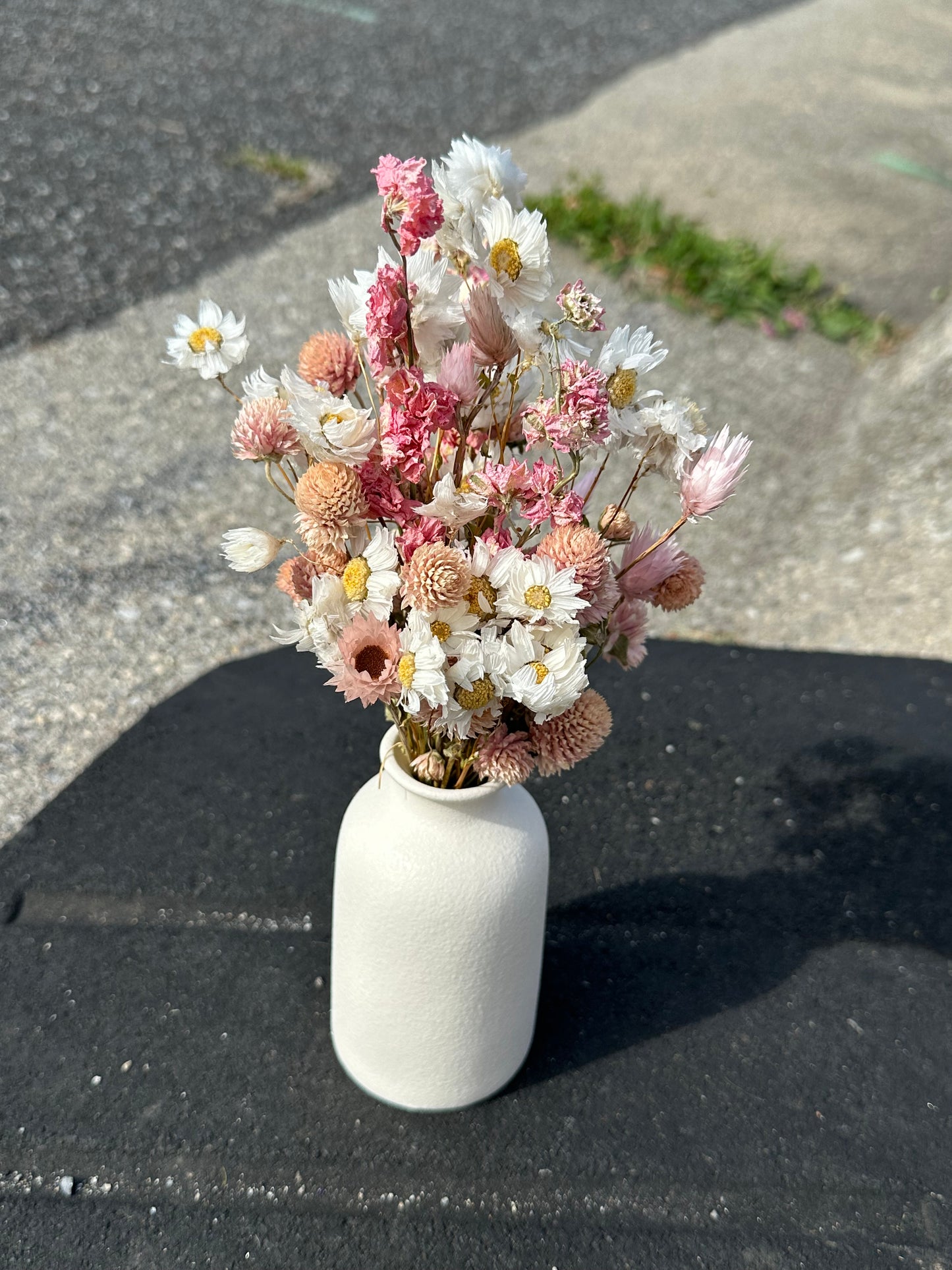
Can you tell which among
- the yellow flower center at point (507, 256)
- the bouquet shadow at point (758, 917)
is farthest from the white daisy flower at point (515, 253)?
the bouquet shadow at point (758, 917)

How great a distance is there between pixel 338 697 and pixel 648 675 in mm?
717

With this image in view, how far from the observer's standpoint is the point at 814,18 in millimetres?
6738

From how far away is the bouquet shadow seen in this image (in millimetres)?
1875

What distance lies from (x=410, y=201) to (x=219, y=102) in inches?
185

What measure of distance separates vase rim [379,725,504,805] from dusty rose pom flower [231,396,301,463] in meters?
0.44

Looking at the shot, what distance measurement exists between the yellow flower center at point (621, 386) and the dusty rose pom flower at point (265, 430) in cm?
34

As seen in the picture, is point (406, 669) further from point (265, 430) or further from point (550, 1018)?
point (550, 1018)

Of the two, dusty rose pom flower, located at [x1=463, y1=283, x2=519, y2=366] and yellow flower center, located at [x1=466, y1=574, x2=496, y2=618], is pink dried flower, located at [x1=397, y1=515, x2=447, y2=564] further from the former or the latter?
dusty rose pom flower, located at [x1=463, y1=283, x2=519, y2=366]

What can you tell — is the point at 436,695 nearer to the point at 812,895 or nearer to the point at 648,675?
the point at 812,895

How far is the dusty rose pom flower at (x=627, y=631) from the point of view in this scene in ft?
4.56

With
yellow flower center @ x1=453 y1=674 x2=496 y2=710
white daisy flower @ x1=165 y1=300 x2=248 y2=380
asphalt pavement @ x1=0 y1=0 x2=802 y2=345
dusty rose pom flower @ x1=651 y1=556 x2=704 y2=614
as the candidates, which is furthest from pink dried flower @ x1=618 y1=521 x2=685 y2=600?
asphalt pavement @ x1=0 y1=0 x2=802 y2=345

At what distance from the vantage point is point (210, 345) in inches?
51.0

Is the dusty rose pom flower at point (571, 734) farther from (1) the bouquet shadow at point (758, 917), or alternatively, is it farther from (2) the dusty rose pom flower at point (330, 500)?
(1) the bouquet shadow at point (758, 917)

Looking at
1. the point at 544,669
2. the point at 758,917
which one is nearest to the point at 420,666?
the point at 544,669
